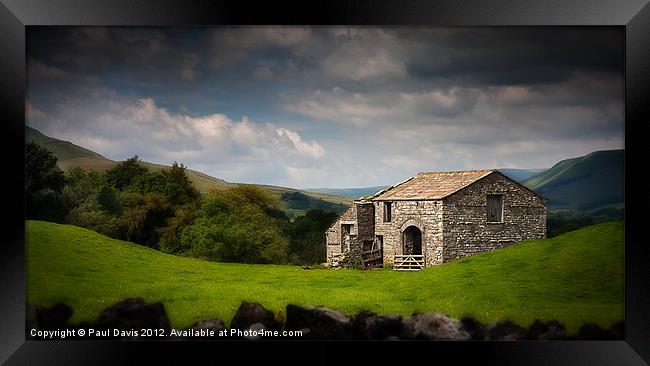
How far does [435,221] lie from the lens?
39.6 feet

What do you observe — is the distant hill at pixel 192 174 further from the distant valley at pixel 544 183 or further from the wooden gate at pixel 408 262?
the wooden gate at pixel 408 262

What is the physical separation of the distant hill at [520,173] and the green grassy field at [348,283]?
126 cm

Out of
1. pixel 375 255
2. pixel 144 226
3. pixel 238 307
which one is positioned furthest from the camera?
pixel 375 255

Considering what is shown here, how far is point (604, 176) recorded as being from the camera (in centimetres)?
980

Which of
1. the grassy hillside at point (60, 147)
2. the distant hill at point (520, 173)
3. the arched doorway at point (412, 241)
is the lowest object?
the arched doorway at point (412, 241)

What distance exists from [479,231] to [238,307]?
196 inches

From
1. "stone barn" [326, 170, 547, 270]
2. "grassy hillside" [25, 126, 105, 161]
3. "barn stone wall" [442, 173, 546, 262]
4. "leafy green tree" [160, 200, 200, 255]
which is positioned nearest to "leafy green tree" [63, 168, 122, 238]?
"grassy hillside" [25, 126, 105, 161]

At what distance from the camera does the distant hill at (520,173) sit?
10445mm

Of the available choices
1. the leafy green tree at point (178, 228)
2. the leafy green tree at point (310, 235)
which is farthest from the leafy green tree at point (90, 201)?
the leafy green tree at point (310, 235)

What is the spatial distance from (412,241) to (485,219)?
1.57 m

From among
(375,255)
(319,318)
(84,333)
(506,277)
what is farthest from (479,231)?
(84,333)

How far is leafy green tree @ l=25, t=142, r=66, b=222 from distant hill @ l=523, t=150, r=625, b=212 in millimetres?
8385
